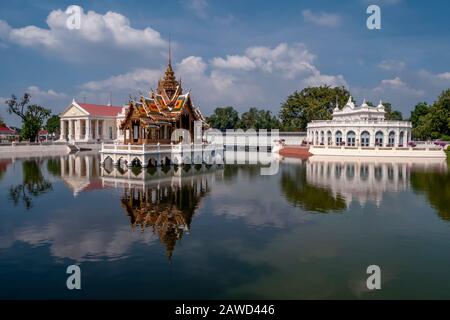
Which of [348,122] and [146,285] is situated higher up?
[348,122]

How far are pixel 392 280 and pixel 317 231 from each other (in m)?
4.43

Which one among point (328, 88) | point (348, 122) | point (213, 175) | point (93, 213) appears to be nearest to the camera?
point (93, 213)

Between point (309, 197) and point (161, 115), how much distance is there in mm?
19758

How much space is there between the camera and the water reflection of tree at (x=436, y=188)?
1852cm

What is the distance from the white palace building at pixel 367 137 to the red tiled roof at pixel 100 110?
4213 centimetres

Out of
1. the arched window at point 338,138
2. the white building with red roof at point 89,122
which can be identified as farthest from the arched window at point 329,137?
the white building with red roof at point 89,122

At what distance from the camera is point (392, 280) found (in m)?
9.94

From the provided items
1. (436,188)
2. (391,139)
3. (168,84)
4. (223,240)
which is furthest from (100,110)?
(223,240)

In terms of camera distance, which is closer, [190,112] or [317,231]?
[317,231]

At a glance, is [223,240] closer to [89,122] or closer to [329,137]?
[329,137]

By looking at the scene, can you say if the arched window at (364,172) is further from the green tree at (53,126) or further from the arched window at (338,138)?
the green tree at (53,126)

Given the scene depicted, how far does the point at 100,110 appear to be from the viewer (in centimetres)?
7775
